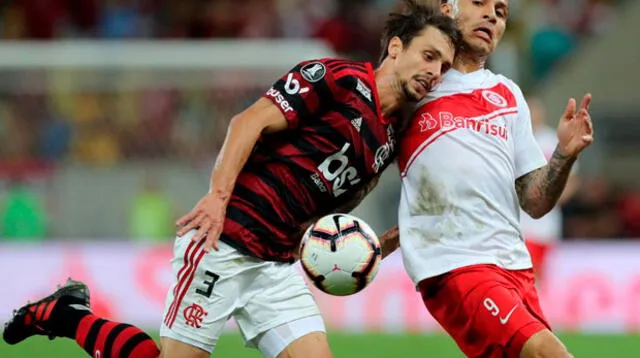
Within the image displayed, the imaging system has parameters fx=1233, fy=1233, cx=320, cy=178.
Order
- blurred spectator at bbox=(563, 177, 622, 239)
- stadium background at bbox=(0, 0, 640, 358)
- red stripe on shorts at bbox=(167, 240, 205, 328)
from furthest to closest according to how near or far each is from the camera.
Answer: blurred spectator at bbox=(563, 177, 622, 239) < stadium background at bbox=(0, 0, 640, 358) < red stripe on shorts at bbox=(167, 240, 205, 328)

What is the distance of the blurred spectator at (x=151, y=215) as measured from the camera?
1398 cm

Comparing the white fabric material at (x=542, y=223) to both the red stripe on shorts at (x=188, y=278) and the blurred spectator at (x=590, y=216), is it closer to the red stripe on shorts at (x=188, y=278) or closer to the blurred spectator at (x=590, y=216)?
the blurred spectator at (x=590, y=216)

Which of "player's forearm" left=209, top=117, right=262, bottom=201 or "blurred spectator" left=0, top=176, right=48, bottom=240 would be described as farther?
"blurred spectator" left=0, top=176, right=48, bottom=240

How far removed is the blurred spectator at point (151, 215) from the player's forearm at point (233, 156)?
863 cm

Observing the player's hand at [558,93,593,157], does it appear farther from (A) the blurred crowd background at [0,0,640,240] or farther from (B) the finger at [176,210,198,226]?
(A) the blurred crowd background at [0,0,640,240]

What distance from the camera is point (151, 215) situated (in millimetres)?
14070

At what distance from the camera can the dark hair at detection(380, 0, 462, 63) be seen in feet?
18.6

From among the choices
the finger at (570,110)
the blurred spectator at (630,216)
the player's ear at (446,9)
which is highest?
the player's ear at (446,9)

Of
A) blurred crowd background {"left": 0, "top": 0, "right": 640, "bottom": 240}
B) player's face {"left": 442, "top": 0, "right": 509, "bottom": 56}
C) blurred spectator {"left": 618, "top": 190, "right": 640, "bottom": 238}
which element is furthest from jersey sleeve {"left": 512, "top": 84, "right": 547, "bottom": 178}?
blurred spectator {"left": 618, "top": 190, "right": 640, "bottom": 238}

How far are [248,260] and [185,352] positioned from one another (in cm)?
51

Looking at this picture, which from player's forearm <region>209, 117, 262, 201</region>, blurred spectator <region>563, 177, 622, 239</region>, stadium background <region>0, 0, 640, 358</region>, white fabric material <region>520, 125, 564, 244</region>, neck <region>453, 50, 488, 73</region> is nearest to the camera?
player's forearm <region>209, 117, 262, 201</region>

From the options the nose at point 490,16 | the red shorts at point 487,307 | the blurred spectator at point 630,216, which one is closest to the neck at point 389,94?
the nose at point 490,16

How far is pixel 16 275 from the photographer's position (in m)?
12.9

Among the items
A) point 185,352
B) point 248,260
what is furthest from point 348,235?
point 185,352
